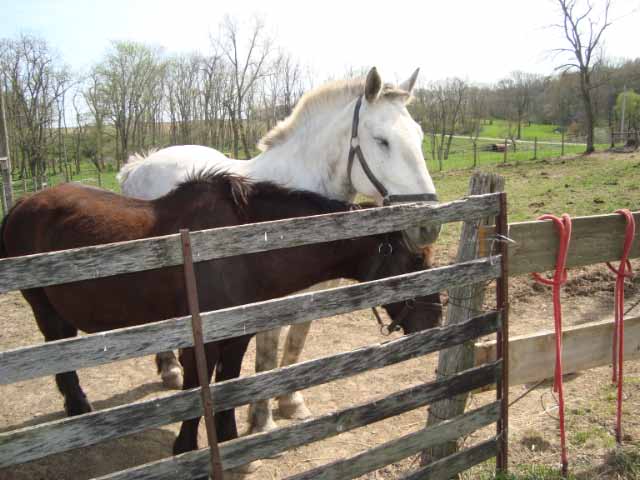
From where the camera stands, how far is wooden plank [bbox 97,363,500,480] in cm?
178

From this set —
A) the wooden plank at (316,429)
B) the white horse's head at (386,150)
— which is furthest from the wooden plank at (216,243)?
the white horse's head at (386,150)

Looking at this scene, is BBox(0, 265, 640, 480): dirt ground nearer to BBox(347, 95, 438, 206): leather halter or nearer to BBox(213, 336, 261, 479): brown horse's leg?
BBox(213, 336, 261, 479): brown horse's leg

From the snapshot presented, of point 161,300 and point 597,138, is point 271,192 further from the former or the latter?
point 597,138

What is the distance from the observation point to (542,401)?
11.7 ft

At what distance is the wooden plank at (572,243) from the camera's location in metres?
2.57

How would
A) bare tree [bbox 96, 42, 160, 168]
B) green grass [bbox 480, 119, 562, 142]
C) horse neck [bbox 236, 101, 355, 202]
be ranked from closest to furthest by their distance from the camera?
horse neck [bbox 236, 101, 355, 202], bare tree [bbox 96, 42, 160, 168], green grass [bbox 480, 119, 562, 142]

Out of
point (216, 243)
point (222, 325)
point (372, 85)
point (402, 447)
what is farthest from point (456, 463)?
point (372, 85)

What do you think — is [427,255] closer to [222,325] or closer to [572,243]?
[572,243]

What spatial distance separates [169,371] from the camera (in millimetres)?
4281

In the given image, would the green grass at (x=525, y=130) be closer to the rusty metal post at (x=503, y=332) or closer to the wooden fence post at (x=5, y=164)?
the wooden fence post at (x=5, y=164)

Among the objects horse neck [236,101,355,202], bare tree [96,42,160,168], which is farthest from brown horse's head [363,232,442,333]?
bare tree [96,42,160,168]

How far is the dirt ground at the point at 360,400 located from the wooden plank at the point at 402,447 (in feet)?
1.45

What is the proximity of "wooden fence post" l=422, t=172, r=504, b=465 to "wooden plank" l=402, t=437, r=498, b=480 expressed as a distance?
8.0 inches

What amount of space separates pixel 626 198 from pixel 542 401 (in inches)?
330
